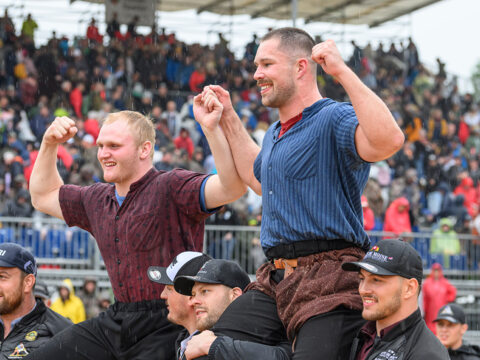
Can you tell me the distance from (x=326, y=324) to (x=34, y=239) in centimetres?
920

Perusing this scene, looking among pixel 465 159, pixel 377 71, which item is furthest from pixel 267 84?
pixel 377 71

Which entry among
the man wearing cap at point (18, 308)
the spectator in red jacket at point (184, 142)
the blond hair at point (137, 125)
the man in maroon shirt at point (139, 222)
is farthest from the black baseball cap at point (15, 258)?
the spectator in red jacket at point (184, 142)

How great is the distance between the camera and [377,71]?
22938 millimetres

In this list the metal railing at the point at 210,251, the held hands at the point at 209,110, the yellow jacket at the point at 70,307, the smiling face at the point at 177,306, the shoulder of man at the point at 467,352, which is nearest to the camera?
the held hands at the point at 209,110

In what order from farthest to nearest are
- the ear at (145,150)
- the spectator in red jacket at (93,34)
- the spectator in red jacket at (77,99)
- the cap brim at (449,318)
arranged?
1. the spectator in red jacket at (93,34)
2. the spectator in red jacket at (77,99)
3. the cap brim at (449,318)
4. the ear at (145,150)

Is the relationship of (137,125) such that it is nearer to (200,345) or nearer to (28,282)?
(28,282)

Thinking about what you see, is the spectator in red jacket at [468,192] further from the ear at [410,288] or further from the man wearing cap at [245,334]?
the ear at [410,288]

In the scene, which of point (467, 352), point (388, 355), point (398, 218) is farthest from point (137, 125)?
point (398, 218)

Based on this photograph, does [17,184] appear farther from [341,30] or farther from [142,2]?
[341,30]

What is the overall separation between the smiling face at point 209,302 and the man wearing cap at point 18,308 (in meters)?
1.50

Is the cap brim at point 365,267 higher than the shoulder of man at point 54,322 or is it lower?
higher

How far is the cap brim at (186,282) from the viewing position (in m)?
4.69

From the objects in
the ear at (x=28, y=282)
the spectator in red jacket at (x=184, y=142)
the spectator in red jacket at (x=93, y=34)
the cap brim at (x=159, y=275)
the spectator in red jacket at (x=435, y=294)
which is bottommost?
the spectator in red jacket at (x=435, y=294)

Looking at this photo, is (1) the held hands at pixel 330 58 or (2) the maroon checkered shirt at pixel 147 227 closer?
(1) the held hands at pixel 330 58
